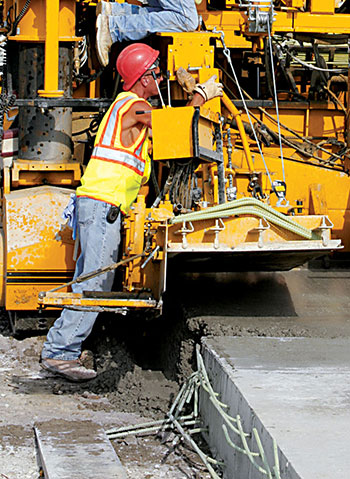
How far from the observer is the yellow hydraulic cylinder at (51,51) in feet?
21.0

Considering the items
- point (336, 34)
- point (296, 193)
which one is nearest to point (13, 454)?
point (296, 193)

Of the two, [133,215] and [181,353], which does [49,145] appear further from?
[181,353]

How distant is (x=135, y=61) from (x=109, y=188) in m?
0.88

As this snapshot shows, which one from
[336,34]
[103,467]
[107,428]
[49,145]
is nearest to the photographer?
[103,467]

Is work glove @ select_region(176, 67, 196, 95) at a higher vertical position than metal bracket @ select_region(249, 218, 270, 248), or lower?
higher

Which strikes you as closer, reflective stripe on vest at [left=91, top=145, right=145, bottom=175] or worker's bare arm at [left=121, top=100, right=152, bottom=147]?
worker's bare arm at [left=121, top=100, right=152, bottom=147]

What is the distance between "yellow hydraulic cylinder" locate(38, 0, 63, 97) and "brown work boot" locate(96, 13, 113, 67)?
30 centimetres

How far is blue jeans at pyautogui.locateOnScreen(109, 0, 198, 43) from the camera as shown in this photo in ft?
20.9

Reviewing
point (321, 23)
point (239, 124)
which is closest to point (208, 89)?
point (239, 124)

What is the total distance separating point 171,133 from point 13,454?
2.16 meters

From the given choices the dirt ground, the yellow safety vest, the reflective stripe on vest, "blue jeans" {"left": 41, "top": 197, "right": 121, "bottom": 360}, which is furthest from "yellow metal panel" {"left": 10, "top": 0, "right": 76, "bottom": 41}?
the dirt ground

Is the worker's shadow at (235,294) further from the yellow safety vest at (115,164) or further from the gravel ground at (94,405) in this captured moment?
the yellow safety vest at (115,164)

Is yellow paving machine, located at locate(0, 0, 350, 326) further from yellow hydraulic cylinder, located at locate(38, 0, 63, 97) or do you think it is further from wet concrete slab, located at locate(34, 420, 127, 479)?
wet concrete slab, located at locate(34, 420, 127, 479)

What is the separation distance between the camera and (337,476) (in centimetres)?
317
